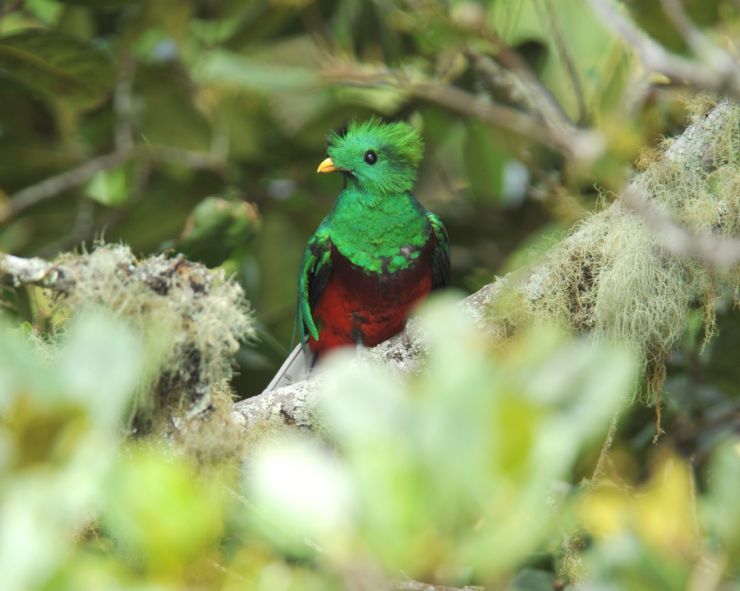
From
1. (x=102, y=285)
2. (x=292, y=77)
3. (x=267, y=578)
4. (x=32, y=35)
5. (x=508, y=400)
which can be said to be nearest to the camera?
(x=508, y=400)

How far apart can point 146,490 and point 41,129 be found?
12.8ft

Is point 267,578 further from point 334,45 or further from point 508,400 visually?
point 334,45

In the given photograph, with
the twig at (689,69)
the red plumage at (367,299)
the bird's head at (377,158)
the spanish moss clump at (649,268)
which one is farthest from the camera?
the bird's head at (377,158)

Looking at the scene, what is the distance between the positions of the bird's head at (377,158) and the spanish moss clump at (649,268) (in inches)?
49.4

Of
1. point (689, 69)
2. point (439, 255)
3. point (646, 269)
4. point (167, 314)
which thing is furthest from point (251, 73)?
point (689, 69)

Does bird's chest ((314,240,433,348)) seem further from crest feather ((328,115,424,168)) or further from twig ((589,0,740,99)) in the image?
twig ((589,0,740,99))

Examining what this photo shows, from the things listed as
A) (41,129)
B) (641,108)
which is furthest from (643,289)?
(41,129)

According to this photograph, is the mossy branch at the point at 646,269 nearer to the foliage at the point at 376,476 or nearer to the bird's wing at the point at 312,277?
the bird's wing at the point at 312,277

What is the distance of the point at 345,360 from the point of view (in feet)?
5.04

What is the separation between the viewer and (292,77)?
14.9 ft

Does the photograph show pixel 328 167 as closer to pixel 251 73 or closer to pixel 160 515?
pixel 251 73

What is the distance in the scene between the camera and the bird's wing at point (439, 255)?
4453 millimetres

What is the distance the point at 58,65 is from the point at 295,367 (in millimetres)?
1431

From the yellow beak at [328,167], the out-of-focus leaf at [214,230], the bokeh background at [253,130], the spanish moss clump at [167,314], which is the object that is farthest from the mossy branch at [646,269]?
the yellow beak at [328,167]
